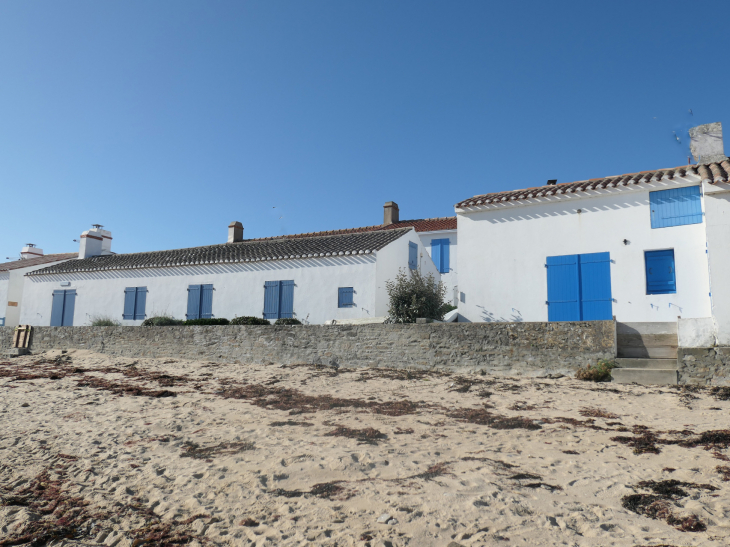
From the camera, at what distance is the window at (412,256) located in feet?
64.8

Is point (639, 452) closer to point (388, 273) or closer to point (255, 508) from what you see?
point (255, 508)

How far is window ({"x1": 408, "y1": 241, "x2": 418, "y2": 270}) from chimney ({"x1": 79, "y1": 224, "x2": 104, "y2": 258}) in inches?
691

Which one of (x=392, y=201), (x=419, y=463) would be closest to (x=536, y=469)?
(x=419, y=463)

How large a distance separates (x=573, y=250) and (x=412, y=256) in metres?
7.61

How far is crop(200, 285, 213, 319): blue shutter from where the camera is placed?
63.6ft

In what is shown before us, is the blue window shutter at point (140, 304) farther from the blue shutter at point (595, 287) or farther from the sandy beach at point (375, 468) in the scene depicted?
the blue shutter at point (595, 287)

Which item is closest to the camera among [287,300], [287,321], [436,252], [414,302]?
[414,302]

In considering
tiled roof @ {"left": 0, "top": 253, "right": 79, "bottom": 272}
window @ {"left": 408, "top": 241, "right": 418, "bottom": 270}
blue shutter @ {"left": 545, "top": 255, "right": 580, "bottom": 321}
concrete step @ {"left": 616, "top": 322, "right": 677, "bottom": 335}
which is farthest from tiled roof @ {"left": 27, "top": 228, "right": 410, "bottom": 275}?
concrete step @ {"left": 616, "top": 322, "right": 677, "bottom": 335}

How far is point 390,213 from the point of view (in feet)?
86.7

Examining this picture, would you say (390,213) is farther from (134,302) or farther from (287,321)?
(134,302)

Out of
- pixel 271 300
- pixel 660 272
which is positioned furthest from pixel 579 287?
pixel 271 300

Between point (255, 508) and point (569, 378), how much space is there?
7878 millimetres

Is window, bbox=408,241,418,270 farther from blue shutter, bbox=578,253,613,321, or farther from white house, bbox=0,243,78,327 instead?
white house, bbox=0,243,78,327

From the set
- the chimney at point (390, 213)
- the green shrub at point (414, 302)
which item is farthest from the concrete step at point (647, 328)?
the chimney at point (390, 213)
